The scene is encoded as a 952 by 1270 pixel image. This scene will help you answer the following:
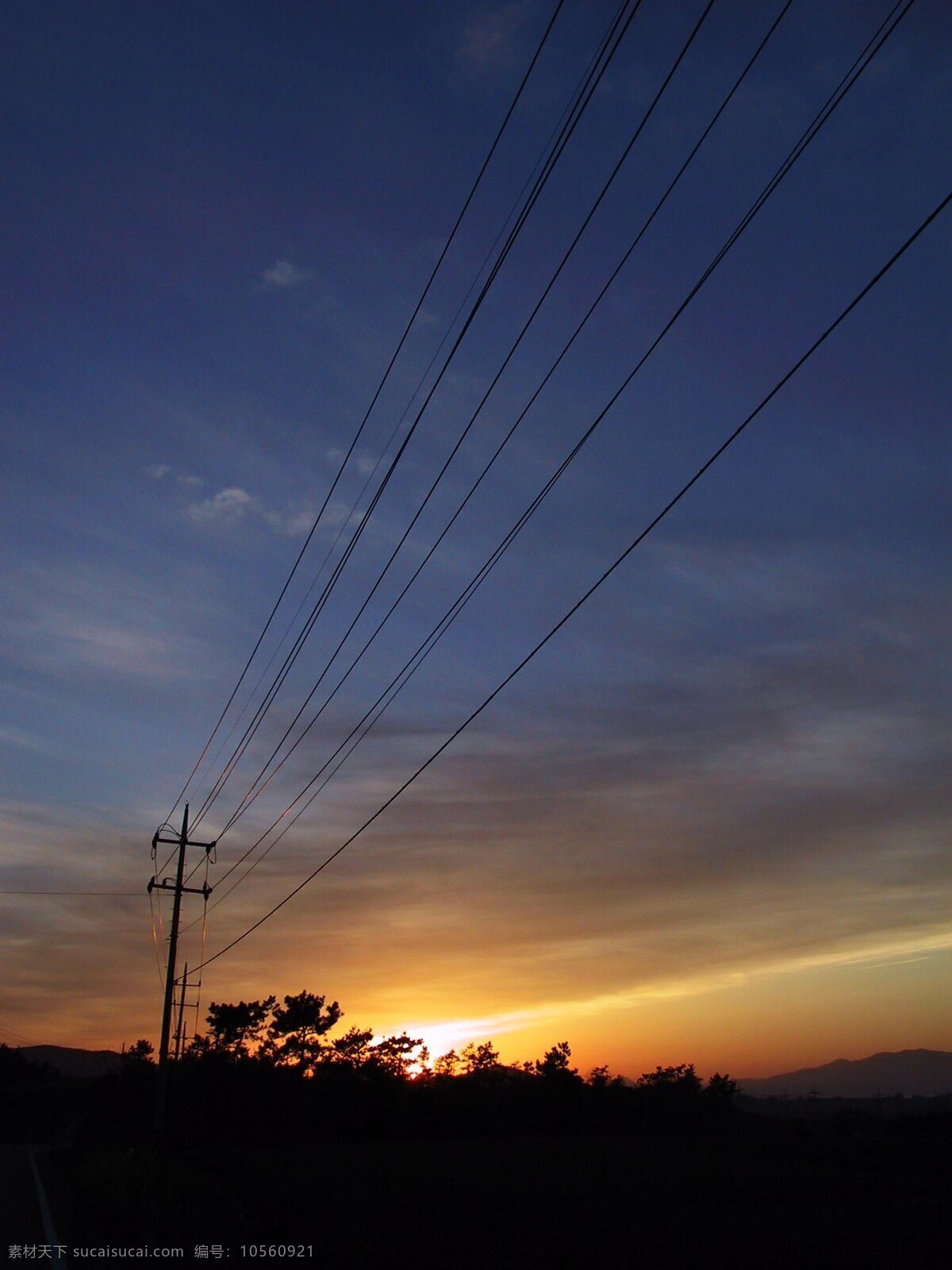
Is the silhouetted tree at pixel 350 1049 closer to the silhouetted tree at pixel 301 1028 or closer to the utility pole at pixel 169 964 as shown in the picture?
the silhouetted tree at pixel 301 1028

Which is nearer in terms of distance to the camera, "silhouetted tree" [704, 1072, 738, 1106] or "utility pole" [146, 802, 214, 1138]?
"utility pole" [146, 802, 214, 1138]

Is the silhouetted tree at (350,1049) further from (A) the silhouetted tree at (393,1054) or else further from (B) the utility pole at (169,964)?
(B) the utility pole at (169,964)

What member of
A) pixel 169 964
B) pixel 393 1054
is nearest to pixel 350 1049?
pixel 393 1054

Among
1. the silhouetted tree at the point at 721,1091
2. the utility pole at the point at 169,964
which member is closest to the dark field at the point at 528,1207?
the utility pole at the point at 169,964

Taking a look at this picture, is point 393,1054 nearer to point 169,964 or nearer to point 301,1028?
Result: point 301,1028

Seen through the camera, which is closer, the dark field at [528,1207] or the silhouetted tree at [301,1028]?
the dark field at [528,1207]

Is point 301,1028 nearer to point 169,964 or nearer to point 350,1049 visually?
point 350,1049

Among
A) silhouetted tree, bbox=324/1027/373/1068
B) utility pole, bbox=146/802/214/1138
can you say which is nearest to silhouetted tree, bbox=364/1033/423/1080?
silhouetted tree, bbox=324/1027/373/1068

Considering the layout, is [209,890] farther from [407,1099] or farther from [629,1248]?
[407,1099]

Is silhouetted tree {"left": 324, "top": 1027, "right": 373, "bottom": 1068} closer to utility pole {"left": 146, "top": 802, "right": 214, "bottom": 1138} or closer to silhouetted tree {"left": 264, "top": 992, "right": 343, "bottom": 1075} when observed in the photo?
silhouetted tree {"left": 264, "top": 992, "right": 343, "bottom": 1075}

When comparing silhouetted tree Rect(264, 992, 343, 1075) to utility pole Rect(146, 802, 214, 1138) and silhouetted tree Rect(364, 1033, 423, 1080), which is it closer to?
silhouetted tree Rect(364, 1033, 423, 1080)

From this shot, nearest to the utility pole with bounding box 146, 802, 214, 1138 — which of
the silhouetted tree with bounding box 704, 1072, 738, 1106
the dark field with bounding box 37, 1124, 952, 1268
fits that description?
the dark field with bounding box 37, 1124, 952, 1268

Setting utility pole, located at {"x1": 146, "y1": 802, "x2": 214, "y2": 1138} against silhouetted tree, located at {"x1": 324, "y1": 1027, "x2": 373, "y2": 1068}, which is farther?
silhouetted tree, located at {"x1": 324, "y1": 1027, "x2": 373, "y2": 1068}

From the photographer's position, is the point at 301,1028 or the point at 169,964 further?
the point at 301,1028
